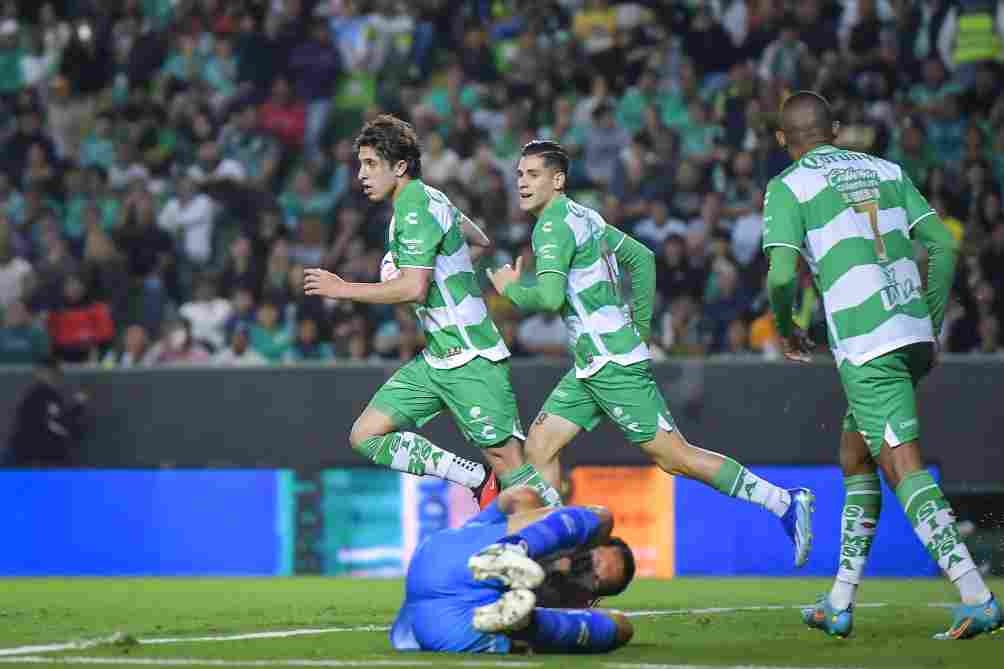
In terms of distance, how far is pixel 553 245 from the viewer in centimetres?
875

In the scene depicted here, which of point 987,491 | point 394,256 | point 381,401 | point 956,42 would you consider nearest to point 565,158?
point 394,256

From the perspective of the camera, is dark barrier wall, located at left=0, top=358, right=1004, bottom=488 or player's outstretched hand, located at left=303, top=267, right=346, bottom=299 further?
dark barrier wall, located at left=0, top=358, right=1004, bottom=488

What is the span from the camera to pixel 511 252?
53.7 ft

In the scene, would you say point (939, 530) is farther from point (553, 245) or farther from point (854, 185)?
point (553, 245)

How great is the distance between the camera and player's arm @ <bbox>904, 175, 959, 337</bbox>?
8047 millimetres

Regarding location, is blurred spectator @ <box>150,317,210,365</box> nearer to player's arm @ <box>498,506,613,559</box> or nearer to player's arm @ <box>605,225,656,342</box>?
player's arm @ <box>605,225,656,342</box>

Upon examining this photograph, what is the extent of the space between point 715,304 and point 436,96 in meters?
4.31

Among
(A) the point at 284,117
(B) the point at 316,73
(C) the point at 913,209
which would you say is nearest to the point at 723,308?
(A) the point at 284,117

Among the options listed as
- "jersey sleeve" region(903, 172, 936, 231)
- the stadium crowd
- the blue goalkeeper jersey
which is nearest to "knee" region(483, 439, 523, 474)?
the blue goalkeeper jersey

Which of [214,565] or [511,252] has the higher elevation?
[511,252]

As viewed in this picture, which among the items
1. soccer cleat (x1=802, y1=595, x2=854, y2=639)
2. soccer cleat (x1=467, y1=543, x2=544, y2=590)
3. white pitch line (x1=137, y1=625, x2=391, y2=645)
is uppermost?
soccer cleat (x1=467, y1=543, x2=544, y2=590)

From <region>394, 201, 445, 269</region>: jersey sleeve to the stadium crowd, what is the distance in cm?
645

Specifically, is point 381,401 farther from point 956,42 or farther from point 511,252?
point 956,42

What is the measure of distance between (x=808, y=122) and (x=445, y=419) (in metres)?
7.67
